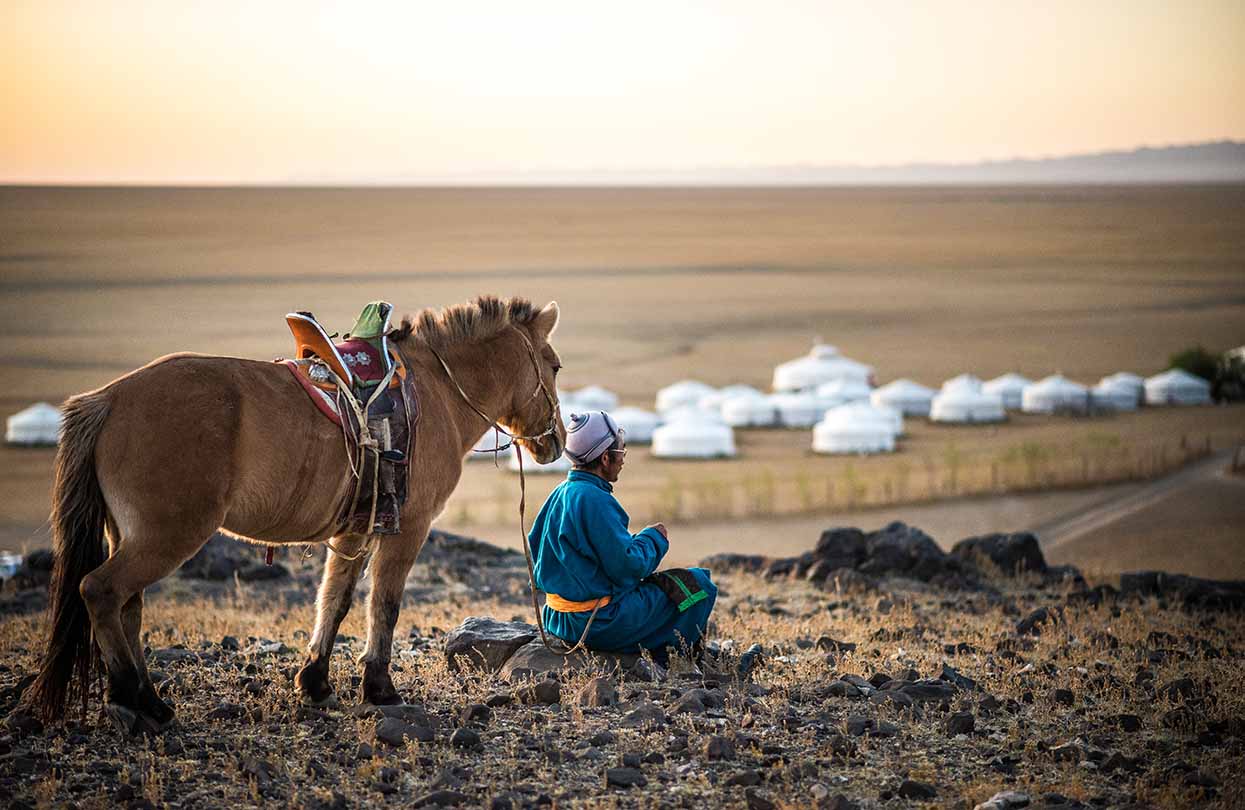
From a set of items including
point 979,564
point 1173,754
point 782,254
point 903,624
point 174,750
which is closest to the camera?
point 174,750

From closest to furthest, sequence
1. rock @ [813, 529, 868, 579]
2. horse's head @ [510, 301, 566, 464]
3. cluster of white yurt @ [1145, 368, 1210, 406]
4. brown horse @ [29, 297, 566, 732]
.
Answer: brown horse @ [29, 297, 566, 732] < horse's head @ [510, 301, 566, 464] < rock @ [813, 529, 868, 579] < cluster of white yurt @ [1145, 368, 1210, 406]

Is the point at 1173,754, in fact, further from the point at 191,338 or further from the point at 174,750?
the point at 191,338

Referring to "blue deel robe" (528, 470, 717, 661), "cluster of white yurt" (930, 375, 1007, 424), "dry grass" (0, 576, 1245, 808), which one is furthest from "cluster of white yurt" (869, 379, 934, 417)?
"blue deel robe" (528, 470, 717, 661)

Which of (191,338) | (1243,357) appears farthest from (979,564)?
(191,338)

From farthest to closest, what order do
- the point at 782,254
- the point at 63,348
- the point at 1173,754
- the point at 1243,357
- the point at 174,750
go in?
the point at 782,254 < the point at 63,348 < the point at 1243,357 < the point at 1173,754 < the point at 174,750

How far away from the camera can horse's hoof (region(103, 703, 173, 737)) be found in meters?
5.85

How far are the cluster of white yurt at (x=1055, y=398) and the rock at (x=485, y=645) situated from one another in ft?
152

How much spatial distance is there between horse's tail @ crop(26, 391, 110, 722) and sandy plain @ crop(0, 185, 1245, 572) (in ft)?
52.0

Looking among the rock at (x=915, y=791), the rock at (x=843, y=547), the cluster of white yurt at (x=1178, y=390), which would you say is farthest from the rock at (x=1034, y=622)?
the cluster of white yurt at (x=1178, y=390)

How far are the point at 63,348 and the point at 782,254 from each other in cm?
10534

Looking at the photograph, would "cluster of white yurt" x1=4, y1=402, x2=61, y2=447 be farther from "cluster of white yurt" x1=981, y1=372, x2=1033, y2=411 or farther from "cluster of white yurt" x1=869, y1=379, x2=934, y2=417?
"cluster of white yurt" x1=981, y1=372, x2=1033, y2=411

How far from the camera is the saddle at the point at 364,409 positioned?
6.28 meters

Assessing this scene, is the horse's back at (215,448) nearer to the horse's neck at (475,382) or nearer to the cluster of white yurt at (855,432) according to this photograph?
the horse's neck at (475,382)

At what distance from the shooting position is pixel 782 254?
536ft
